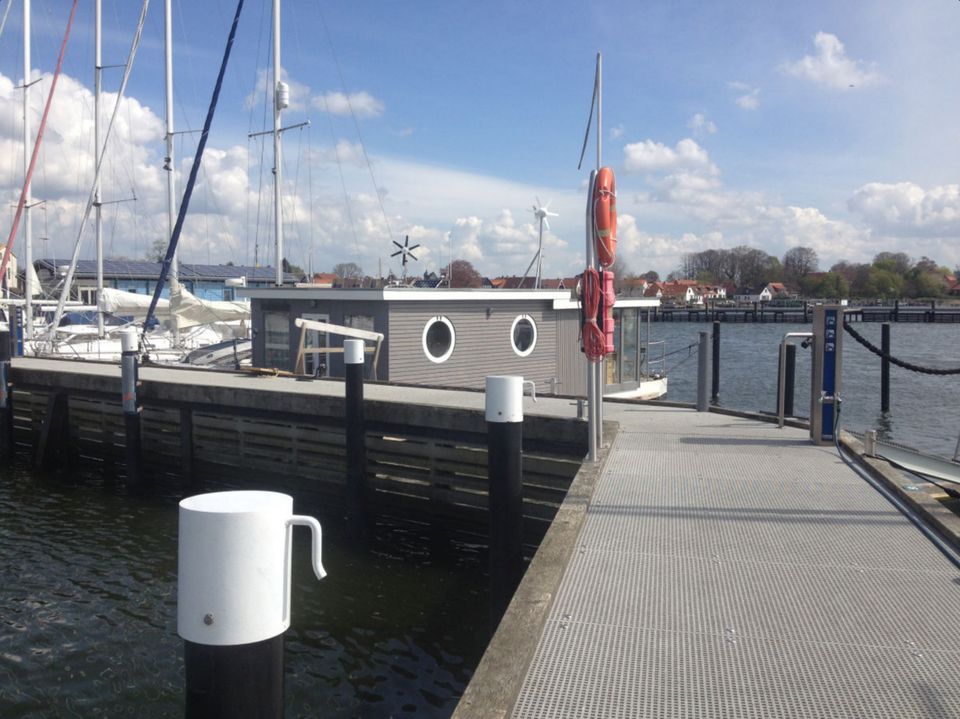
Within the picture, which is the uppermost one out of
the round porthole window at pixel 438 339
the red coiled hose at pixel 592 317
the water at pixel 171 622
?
the red coiled hose at pixel 592 317

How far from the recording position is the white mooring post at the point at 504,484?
7.33 meters

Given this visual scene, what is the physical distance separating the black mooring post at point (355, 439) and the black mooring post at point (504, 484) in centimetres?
406

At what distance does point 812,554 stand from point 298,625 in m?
5.47

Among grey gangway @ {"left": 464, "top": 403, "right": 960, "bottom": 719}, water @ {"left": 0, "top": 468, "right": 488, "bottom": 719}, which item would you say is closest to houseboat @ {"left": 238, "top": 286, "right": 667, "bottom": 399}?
water @ {"left": 0, "top": 468, "right": 488, "bottom": 719}

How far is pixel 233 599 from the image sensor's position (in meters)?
2.47

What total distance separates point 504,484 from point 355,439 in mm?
4331

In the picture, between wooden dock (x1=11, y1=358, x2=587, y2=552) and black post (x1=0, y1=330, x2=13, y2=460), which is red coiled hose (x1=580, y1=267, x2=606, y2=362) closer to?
wooden dock (x1=11, y1=358, x2=587, y2=552)

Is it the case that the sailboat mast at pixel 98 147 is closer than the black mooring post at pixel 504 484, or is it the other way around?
the black mooring post at pixel 504 484

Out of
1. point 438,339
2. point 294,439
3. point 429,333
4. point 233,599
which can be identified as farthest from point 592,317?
point 438,339

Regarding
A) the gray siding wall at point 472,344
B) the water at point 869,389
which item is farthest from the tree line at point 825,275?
the gray siding wall at point 472,344

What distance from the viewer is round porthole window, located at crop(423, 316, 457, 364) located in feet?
56.9

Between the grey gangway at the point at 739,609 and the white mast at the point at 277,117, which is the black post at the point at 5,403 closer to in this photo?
the white mast at the point at 277,117

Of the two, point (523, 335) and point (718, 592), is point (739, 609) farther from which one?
point (523, 335)

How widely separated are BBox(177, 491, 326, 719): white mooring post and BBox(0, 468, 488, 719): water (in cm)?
497
